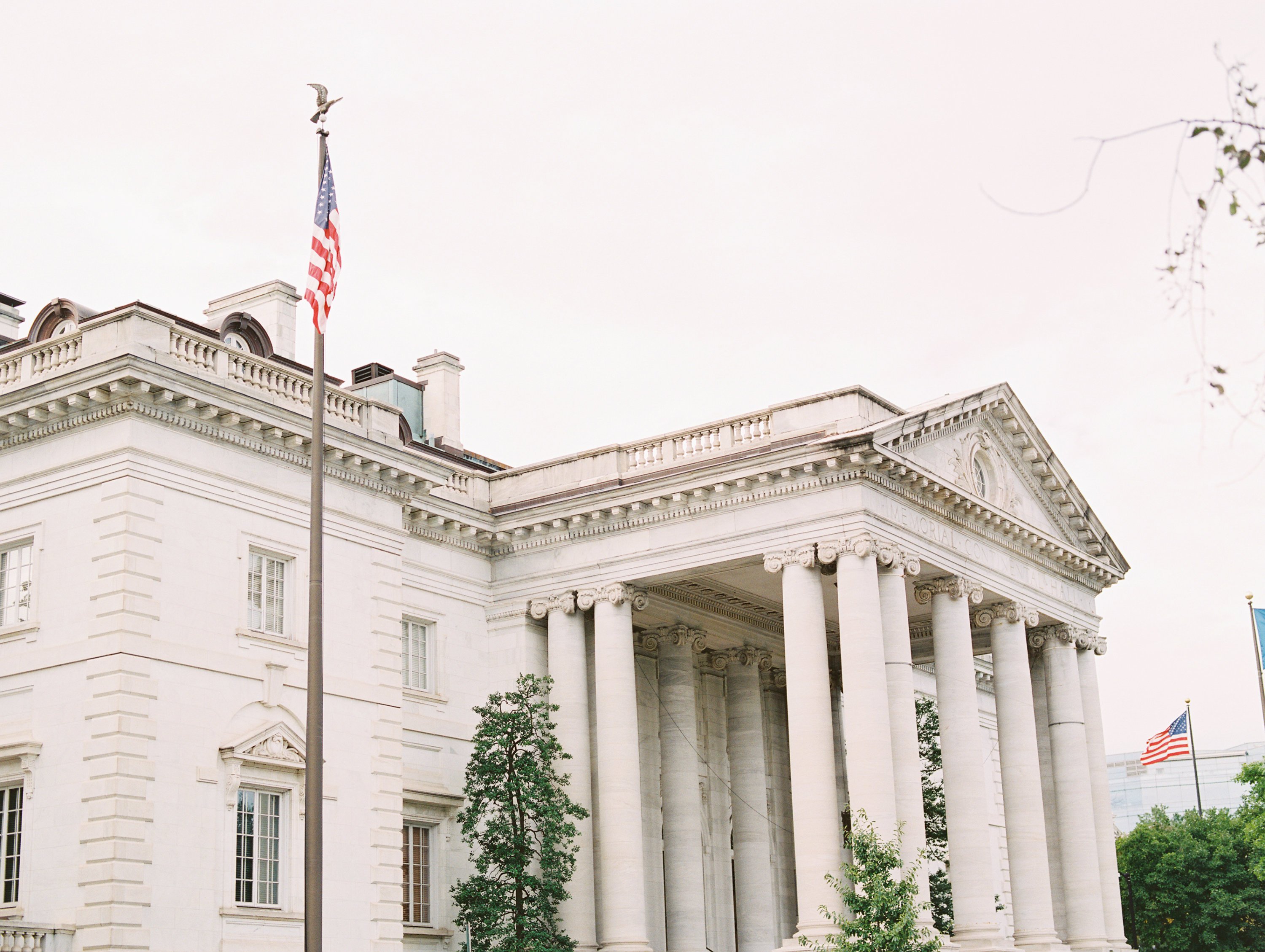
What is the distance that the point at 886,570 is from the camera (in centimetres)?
3391

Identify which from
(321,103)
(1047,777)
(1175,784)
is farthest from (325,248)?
(1175,784)

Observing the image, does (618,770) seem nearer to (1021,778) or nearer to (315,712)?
(1021,778)

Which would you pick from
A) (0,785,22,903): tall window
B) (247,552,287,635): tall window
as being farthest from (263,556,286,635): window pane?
(0,785,22,903): tall window

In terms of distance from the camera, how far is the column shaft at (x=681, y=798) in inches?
1512

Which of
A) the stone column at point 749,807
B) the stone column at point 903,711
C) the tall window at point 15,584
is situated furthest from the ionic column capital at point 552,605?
the tall window at point 15,584

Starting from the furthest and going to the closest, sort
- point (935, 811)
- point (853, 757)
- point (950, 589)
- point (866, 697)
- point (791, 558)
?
1. point (935, 811)
2. point (950, 589)
3. point (791, 558)
4. point (866, 697)
5. point (853, 757)

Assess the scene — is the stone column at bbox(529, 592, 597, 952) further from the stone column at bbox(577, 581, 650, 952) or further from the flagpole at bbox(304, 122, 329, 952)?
the flagpole at bbox(304, 122, 329, 952)

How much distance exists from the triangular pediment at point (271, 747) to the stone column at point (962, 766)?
1526 cm

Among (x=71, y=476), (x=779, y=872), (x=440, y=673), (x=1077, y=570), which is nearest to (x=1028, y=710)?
(x=1077, y=570)

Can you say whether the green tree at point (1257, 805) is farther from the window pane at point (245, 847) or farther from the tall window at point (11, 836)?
the tall window at point (11, 836)

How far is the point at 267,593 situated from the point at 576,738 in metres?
9.30

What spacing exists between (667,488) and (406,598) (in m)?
6.25

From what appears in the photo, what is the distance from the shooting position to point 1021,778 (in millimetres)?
38625

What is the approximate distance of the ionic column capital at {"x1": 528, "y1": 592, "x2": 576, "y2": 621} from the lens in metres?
36.2
